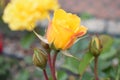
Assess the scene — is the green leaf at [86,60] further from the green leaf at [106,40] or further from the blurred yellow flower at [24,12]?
the blurred yellow flower at [24,12]

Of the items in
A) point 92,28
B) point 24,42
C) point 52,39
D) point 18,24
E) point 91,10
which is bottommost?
point 91,10

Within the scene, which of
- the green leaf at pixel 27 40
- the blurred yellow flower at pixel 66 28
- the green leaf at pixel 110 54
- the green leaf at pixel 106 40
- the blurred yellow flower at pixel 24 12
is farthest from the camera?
the green leaf at pixel 27 40

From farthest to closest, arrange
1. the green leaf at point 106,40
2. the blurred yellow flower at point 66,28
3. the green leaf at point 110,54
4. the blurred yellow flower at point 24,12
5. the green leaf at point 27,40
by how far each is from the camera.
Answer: the green leaf at point 27,40 < the blurred yellow flower at point 24,12 < the green leaf at point 110,54 < the green leaf at point 106,40 < the blurred yellow flower at point 66,28

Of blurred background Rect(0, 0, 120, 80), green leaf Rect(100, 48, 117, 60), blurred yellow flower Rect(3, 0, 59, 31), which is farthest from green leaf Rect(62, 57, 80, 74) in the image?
blurred yellow flower Rect(3, 0, 59, 31)

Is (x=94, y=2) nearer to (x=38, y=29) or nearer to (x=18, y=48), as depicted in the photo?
(x=18, y=48)

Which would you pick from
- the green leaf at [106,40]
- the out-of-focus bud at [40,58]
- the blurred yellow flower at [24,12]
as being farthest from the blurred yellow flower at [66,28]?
the blurred yellow flower at [24,12]

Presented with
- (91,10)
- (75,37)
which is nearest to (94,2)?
(91,10)

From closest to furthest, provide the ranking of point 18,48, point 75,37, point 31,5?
point 75,37
point 31,5
point 18,48

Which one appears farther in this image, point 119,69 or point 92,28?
point 92,28

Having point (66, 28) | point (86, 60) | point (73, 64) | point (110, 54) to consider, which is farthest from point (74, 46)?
point (66, 28)
